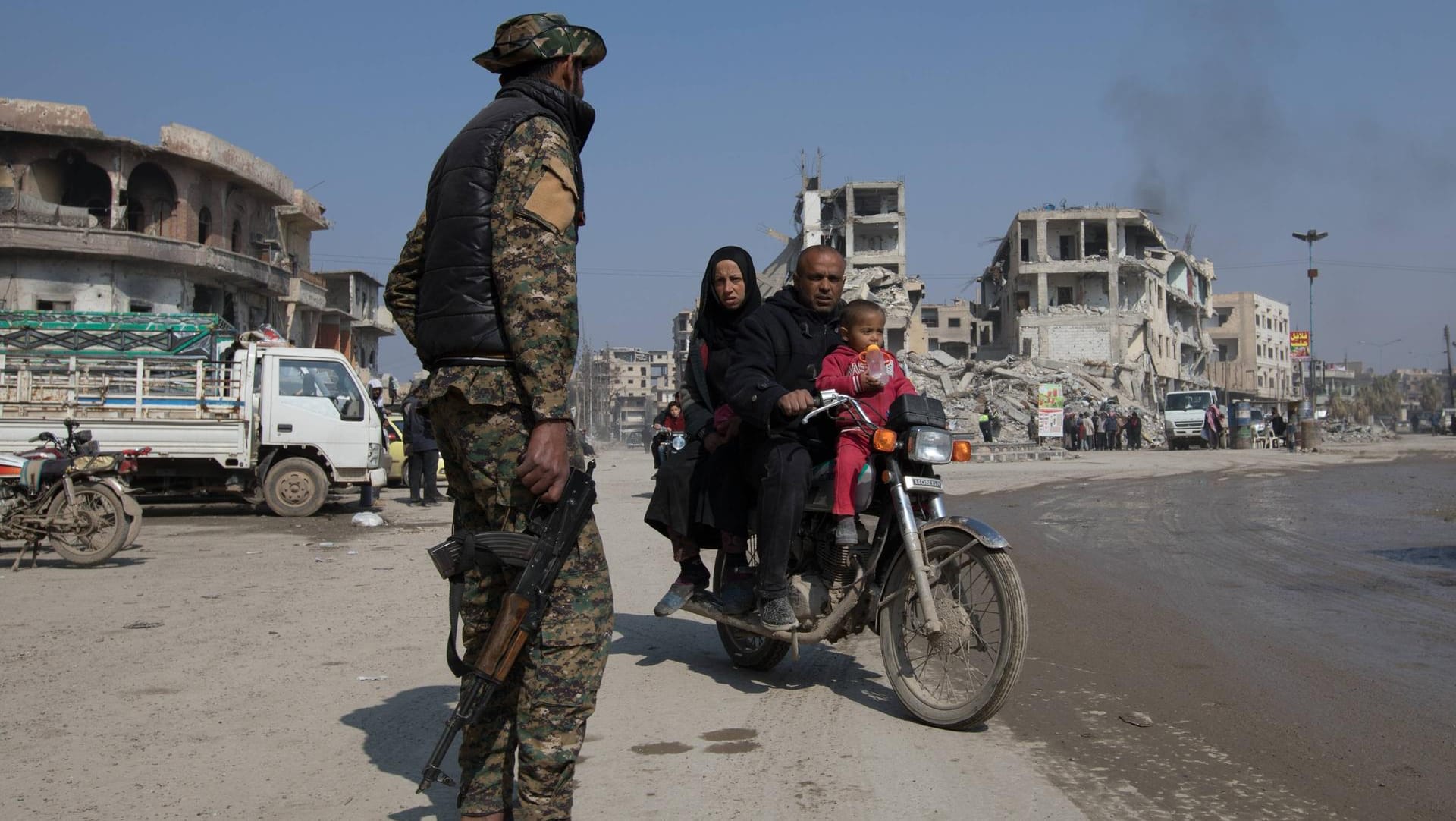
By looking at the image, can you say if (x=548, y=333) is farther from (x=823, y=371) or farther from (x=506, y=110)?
(x=823, y=371)

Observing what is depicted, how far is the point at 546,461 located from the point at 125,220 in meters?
42.6

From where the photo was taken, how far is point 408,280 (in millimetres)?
3225

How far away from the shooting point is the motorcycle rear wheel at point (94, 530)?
9.09 metres

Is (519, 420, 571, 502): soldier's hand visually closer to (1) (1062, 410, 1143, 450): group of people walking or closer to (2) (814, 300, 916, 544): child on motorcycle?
(2) (814, 300, 916, 544): child on motorcycle

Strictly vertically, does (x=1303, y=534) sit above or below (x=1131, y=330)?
below

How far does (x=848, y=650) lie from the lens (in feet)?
18.6

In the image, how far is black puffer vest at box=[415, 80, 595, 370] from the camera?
2.88 m

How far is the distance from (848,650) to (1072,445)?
146 ft

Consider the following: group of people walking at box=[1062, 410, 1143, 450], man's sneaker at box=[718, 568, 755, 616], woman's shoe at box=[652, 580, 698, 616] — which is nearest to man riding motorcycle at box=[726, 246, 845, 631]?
man's sneaker at box=[718, 568, 755, 616]

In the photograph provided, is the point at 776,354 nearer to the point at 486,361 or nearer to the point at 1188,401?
the point at 486,361

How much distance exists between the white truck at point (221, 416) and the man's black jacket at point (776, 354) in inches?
432

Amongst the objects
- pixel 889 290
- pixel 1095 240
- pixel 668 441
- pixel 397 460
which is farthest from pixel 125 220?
pixel 1095 240

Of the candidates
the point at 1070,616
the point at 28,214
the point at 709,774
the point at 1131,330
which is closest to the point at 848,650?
the point at 1070,616

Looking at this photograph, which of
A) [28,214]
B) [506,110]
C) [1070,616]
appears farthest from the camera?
[28,214]
